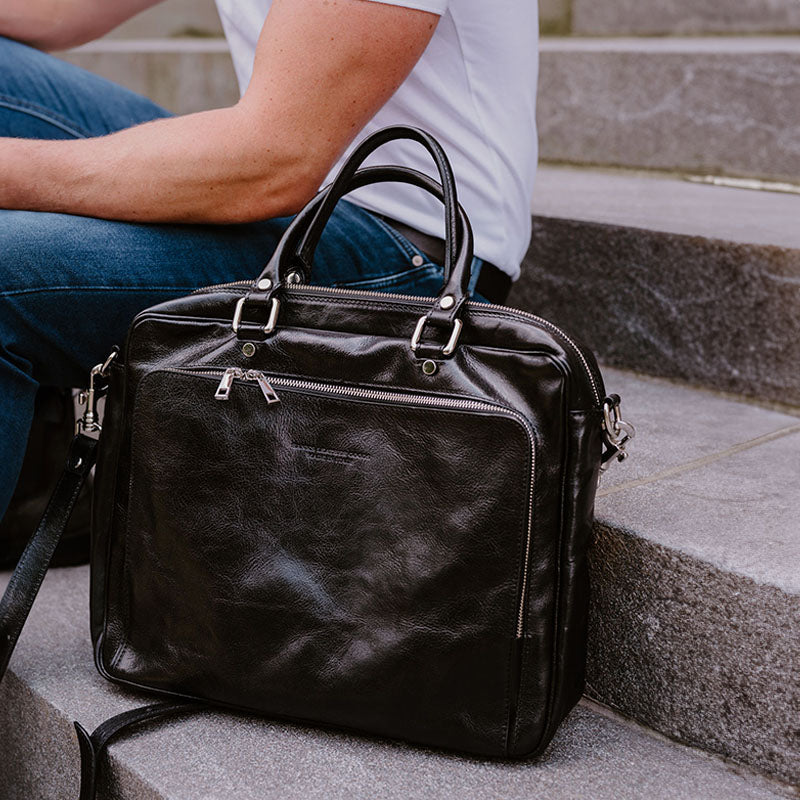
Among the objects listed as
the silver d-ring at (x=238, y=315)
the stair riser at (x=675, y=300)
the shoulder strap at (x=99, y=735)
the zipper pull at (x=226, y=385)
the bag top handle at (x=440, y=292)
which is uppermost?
the bag top handle at (x=440, y=292)

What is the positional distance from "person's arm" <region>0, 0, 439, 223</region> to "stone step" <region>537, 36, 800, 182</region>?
111 centimetres

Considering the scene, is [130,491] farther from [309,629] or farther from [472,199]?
[472,199]

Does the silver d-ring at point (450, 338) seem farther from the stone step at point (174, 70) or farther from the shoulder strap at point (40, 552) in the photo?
the stone step at point (174, 70)

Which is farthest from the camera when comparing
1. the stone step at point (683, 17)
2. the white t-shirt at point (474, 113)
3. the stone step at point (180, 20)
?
the stone step at point (180, 20)

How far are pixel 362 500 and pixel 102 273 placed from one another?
373mm

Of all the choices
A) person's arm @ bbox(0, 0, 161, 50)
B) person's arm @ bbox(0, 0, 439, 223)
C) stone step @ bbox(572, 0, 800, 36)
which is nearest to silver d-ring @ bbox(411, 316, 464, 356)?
person's arm @ bbox(0, 0, 439, 223)

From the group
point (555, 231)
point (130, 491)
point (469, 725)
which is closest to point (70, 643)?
point (130, 491)

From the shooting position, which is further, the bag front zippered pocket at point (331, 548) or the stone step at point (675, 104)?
the stone step at point (675, 104)

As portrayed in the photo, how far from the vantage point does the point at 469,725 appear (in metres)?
0.87

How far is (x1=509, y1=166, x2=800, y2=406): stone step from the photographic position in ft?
4.46

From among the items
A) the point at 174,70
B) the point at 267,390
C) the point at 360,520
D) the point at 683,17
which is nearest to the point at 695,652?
the point at 360,520

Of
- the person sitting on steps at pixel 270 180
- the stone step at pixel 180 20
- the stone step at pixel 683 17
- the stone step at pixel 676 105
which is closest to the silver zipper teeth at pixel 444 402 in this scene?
the person sitting on steps at pixel 270 180

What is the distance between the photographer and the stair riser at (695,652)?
87 cm

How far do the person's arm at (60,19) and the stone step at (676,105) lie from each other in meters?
0.93
